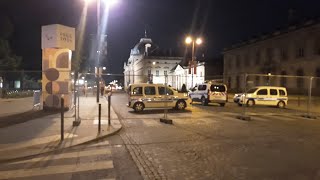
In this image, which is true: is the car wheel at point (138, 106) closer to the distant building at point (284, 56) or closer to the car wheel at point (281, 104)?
the car wheel at point (281, 104)

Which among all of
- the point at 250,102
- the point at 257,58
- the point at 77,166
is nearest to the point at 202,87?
the point at 250,102

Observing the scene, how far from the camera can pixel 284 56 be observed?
62531 mm

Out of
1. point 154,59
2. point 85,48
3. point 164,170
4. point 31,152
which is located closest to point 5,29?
point 85,48

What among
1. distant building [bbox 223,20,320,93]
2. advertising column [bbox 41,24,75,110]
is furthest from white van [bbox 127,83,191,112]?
distant building [bbox 223,20,320,93]

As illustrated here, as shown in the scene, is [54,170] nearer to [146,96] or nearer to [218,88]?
[146,96]

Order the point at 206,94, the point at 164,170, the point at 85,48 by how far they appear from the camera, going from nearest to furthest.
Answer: the point at 164,170, the point at 206,94, the point at 85,48

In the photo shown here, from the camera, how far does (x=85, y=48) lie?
6144 centimetres

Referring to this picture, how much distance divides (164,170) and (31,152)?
4.02 metres

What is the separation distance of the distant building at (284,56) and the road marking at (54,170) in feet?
141

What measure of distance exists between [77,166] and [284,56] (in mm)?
57997

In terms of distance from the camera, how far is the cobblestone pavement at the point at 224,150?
837 centimetres

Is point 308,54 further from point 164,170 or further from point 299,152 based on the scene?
point 164,170

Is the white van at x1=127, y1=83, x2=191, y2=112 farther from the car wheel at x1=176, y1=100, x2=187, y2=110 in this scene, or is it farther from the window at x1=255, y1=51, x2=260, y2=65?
the window at x1=255, y1=51, x2=260, y2=65

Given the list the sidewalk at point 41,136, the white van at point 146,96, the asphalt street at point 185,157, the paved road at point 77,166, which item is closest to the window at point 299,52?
the white van at point 146,96
